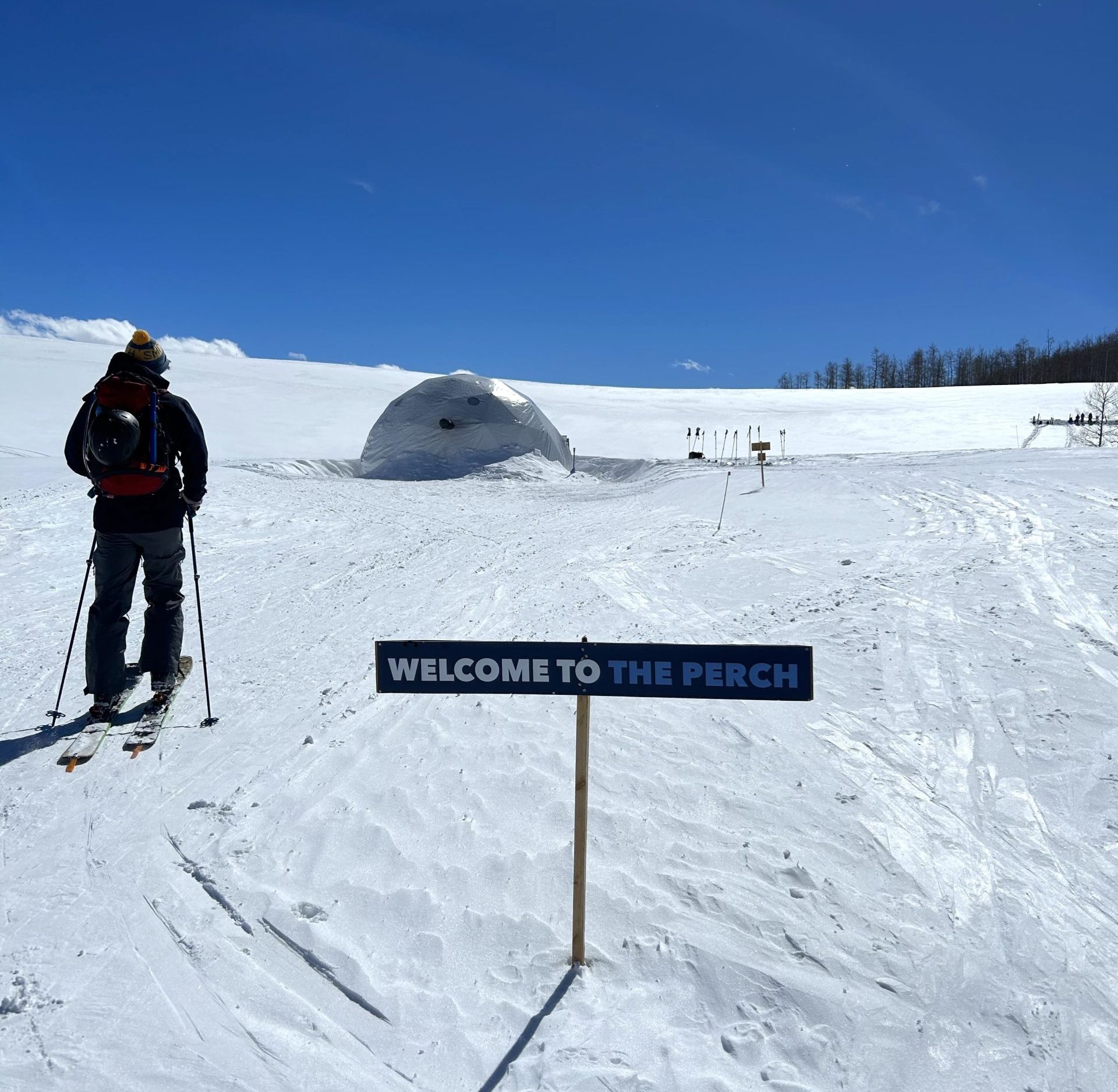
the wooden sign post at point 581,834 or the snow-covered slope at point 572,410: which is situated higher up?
the snow-covered slope at point 572,410

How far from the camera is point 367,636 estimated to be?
614 centimetres

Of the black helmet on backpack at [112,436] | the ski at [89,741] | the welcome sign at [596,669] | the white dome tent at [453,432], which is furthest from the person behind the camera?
the white dome tent at [453,432]

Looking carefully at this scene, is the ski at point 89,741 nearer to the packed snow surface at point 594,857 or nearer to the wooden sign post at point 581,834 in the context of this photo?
the packed snow surface at point 594,857

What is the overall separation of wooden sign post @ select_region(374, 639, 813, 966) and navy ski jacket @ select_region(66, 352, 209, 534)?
2507mm

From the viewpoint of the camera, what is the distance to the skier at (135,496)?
411cm

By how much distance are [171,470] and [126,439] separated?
38 cm

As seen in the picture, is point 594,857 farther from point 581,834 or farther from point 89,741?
point 89,741

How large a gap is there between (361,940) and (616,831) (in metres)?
1.20

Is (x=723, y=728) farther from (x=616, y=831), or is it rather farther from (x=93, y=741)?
(x=93, y=741)

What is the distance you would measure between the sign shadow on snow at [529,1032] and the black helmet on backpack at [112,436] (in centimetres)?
347

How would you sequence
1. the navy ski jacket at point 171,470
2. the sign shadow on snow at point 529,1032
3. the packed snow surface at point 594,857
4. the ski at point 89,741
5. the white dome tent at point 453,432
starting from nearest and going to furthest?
the sign shadow on snow at point 529,1032
the packed snow surface at point 594,857
the ski at point 89,741
the navy ski jacket at point 171,470
the white dome tent at point 453,432

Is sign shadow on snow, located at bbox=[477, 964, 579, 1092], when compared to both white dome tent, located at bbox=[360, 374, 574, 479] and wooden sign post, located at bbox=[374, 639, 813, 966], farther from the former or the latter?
white dome tent, located at bbox=[360, 374, 574, 479]

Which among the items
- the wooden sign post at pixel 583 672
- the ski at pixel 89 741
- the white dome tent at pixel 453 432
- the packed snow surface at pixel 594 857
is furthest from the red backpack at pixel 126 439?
the white dome tent at pixel 453 432

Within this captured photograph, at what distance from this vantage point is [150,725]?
4277 millimetres
